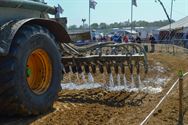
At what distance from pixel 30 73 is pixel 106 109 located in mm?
1513

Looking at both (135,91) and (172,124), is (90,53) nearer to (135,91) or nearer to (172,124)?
(135,91)

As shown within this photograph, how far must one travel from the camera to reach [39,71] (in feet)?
21.4

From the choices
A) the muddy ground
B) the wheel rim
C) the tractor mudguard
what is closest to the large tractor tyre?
the wheel rim

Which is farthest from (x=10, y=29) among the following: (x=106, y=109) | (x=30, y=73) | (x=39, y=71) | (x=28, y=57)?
(x=106, y=109)

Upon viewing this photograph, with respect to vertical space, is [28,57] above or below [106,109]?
above

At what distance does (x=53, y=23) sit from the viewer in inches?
263

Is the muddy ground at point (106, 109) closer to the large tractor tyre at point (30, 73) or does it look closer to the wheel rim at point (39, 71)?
the large tractor tyre at point (30, 73)

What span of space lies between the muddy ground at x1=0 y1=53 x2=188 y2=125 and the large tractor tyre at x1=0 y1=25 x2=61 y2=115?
0.82ft

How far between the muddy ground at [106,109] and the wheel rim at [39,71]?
1.45 feet

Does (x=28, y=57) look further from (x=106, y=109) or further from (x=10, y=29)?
(x=106, y=109)

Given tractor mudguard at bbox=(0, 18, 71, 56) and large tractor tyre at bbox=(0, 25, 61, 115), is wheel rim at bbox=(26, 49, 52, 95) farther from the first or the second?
tractor mudguard at bbox=(0, 18, 71, 56)

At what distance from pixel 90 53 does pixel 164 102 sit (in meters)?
2.09

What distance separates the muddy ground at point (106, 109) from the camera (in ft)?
19.9

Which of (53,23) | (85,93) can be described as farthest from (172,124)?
(85,93)
